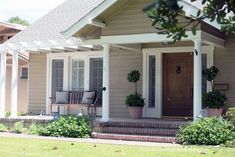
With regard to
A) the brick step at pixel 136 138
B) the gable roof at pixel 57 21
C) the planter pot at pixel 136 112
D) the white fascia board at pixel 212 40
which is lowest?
the brick step at pixel 136 138

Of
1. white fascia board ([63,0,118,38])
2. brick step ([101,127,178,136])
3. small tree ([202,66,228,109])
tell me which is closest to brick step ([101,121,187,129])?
brick step ([101,127,178,136])

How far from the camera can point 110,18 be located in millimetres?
13828

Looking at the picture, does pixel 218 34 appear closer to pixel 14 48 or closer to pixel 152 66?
pixel 152 66

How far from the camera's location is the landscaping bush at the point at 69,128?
13.2m

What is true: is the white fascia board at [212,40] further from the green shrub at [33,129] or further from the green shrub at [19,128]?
the green shrub at [19,128]

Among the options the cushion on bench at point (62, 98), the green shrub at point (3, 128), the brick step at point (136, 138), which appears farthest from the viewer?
the cushion on bench at point (62, 98)

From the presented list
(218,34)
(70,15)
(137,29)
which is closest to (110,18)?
(137,29)

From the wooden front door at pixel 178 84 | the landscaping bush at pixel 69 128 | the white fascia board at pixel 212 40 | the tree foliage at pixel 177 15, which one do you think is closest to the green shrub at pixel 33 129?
the landscaping bush at pixel 69 128

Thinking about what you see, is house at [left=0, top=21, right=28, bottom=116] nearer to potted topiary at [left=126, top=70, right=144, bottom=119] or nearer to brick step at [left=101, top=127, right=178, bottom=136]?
potted topiary at [left=126, top=70, right=144, bottom=119]

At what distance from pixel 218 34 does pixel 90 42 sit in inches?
154

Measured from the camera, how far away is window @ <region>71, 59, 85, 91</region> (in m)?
17.5

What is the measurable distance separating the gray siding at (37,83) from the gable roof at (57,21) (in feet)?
2.84

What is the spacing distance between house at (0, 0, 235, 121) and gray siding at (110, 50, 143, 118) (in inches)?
0.6

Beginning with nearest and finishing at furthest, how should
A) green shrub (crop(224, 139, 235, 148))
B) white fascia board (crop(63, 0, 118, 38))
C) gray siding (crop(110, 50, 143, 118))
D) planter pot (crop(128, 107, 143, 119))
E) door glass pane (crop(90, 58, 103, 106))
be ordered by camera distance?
1. green shrub (crop(224, 139, 235, 148))
2. white fascia board (crop(63, 0, 118, 38))
3. planter pot (crop(128, 107, 143, 119))
4. gray siding (crop(110, 50, 143, 118))
5. door glass pane (crop(90, 58, 103, 106))
